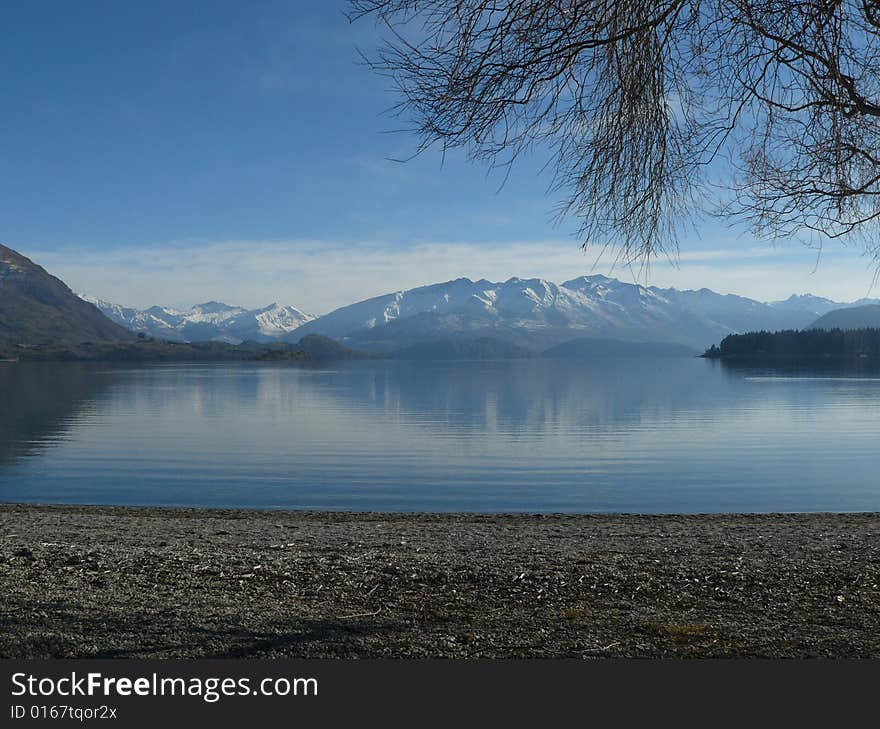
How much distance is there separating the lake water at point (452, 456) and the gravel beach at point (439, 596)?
10.8 metres

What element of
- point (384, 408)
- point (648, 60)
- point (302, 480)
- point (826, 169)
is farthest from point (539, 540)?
point (384, 408)

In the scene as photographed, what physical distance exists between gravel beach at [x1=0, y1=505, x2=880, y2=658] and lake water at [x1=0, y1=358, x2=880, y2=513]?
1080 cm

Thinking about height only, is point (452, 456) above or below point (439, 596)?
below

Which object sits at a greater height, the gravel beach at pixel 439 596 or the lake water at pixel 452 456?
the gravel beach at pixel 439 596

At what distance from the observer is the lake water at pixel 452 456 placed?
24.0m

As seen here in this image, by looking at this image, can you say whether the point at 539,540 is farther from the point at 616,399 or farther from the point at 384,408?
the point at 616,399

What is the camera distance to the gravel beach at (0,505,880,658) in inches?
236

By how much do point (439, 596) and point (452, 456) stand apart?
25.9 metres

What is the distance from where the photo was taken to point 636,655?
18.9 ft

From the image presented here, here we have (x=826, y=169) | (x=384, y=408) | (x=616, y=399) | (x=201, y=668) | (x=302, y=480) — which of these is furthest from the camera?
(x=616, y=399)

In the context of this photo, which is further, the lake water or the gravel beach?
the lake water

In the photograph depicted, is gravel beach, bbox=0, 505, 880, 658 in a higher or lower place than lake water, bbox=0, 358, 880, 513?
higher

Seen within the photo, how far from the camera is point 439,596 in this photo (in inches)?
306

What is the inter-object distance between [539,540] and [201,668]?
28.2 ft
